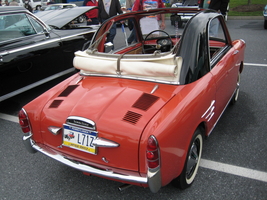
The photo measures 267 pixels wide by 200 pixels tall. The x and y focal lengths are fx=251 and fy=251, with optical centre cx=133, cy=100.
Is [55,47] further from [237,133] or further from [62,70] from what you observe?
[237,133]

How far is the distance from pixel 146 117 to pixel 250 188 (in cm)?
130

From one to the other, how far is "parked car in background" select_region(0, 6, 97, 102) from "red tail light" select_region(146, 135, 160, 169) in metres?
3.13

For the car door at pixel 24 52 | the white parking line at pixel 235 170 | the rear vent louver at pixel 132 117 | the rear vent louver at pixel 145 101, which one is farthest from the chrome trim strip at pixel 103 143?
the car door at pixel 24 52

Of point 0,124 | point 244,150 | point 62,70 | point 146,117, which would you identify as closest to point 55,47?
point 62,70

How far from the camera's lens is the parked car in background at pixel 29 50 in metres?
4.11

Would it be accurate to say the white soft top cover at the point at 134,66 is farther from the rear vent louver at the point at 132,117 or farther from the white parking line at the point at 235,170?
the white parking line at the point at 235,170

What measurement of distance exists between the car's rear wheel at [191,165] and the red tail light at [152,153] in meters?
0.47

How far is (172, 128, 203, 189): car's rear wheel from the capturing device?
2.29m

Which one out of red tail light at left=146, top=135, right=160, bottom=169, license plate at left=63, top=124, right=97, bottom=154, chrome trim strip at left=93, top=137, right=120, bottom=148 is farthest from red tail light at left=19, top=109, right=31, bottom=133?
red tail light at left=146, top=135, right=160, bottom=169

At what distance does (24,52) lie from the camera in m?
4.27

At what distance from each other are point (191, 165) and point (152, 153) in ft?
2.51

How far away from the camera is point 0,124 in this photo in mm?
3980

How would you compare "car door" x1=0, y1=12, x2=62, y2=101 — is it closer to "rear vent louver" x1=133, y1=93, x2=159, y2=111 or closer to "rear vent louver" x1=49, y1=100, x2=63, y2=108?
"rear vent louver" x1=49, y1=100, x2=63, y2=108

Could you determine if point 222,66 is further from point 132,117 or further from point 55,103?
point 55,103
